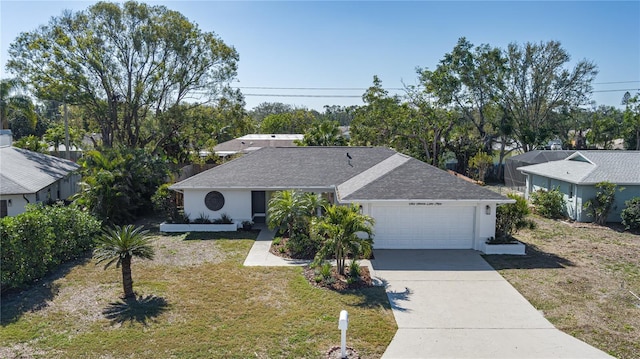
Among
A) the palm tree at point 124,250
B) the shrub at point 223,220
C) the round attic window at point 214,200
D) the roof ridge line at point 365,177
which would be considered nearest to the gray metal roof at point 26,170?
the round attic window at point 214,200

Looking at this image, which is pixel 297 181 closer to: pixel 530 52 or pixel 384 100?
pixel 384 100

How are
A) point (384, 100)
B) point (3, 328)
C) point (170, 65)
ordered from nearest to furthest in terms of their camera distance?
point (3, 328) → point (170, 65) → point (384, 100)

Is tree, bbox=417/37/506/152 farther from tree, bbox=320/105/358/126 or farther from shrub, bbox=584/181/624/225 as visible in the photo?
tree, bbox=320/105/358/126

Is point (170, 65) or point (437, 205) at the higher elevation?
point (170, 65)

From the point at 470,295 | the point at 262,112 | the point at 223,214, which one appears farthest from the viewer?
the point at 262,112

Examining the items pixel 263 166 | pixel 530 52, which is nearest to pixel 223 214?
pixel 263 166

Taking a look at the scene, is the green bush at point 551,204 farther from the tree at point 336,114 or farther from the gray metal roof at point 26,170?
the tree at point 336,114
